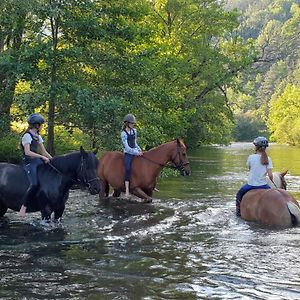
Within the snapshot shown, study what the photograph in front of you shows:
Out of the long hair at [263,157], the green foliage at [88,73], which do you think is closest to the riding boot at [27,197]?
the long hair at [263,157]

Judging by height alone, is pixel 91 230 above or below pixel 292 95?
below

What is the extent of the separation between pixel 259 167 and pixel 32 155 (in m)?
5.28

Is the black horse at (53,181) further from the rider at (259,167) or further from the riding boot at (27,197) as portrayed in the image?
the rider at (259,167)

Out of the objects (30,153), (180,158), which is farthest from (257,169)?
(30,153)

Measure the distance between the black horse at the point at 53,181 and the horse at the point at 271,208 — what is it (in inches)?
144

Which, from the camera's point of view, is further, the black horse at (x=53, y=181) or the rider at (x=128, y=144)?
the rider at (x=128, y=144)

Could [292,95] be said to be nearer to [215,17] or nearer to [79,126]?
[215,17]

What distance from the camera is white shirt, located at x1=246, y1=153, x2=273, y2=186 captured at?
12.7 meters

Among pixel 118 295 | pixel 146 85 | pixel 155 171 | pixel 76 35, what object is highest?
pixel 76 35

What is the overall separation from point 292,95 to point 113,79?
9103 centimetres

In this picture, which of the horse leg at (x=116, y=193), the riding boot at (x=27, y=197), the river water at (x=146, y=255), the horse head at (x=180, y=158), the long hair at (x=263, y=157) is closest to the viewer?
the river water at (x=146, y=255)

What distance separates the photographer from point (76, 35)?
20094 mm

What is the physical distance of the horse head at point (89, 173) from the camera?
11.2 meters

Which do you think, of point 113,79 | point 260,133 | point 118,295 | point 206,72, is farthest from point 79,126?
point 260,133
